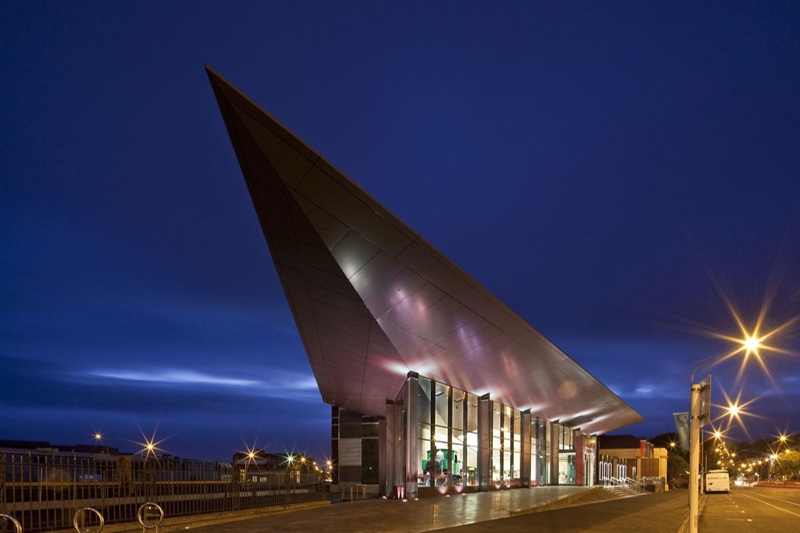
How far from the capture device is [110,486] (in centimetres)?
1368

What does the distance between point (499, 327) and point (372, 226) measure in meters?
9.88

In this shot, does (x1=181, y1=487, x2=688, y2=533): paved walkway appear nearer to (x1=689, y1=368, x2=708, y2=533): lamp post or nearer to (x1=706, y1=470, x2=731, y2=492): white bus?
(x1=689, y1=368, x2=708, y2=533): lamp post

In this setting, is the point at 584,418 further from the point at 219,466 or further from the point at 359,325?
the point at 219,466

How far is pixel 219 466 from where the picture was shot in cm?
1727

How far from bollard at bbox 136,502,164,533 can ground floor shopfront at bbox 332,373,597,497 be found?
48.0 ft

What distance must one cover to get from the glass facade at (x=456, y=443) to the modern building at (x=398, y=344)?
3.3 inches

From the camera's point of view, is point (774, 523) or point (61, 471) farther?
point (774, 523)

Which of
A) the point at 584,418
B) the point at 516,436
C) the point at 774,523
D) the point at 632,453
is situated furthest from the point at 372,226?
the point at 632,453

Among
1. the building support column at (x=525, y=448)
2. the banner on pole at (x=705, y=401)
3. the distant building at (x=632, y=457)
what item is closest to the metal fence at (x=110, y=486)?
the banner on pole at (x=705, y=401)

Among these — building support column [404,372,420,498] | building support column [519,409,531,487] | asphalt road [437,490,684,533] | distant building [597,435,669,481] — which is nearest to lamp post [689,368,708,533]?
asphalt road [437,490,684,533]

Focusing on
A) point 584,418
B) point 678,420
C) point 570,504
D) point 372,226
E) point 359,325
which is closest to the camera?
point 678,420

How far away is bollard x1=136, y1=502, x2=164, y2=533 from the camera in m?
12.7

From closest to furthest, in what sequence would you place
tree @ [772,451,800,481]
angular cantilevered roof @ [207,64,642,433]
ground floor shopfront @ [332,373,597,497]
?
angular cantilevered roof @ [207,64,642,433] < ground floor shopfront @ [332,373,597,497] < tree @ [772,451,800,481]

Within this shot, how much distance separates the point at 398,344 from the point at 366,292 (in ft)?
16.7
